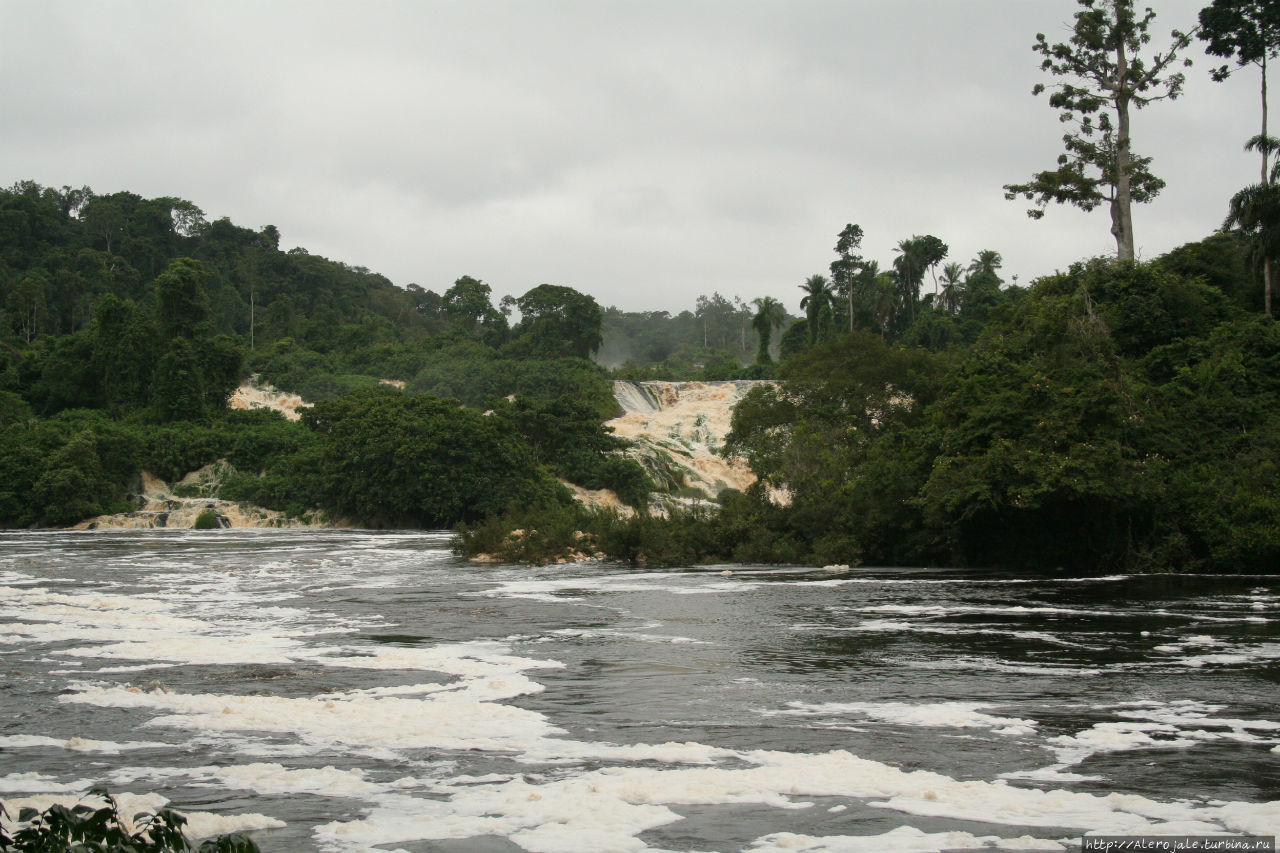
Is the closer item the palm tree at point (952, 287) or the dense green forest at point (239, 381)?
the dense green forest at point (239, 381)

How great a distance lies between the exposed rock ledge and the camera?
161 feet

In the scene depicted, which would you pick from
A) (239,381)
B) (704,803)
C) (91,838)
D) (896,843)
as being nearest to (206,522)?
(239,381)

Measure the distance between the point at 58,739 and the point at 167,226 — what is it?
107939 millimetres

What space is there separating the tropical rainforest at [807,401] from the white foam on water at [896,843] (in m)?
17.7

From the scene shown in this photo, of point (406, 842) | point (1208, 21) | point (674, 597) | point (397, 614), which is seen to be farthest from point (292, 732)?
point (1208, 21)

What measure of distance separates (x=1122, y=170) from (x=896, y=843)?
3494 centimetres

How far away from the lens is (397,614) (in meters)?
18.2

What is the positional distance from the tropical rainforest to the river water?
4801mm

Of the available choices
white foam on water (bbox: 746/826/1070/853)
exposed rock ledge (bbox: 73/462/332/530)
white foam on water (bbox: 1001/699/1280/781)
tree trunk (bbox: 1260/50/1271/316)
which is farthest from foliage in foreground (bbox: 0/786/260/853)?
exposed rock ledge (bbox: 73/462/332/530)

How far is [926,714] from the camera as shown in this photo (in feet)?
32.3

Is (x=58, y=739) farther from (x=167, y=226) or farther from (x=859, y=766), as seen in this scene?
(x=167, y=226)

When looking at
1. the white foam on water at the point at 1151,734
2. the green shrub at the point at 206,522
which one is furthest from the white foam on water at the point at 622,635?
the green shrub at the point at 206,522

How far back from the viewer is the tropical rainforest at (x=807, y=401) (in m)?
24.0

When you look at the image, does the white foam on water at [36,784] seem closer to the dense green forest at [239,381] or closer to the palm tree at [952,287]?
the dense green forest at [239,381]
